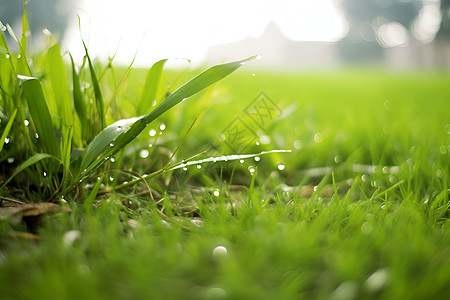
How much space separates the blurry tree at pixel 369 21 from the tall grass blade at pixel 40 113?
1117 inches

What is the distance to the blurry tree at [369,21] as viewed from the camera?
2717 centimetres

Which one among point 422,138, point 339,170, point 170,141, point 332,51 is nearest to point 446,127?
point 422,138

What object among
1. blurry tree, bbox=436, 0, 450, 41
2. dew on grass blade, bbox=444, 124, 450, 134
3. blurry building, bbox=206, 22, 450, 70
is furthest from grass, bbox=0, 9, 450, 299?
blurry building, bbox=206, 22, 450, 70

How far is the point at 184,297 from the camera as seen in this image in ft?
2.21

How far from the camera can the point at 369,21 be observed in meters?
28.3

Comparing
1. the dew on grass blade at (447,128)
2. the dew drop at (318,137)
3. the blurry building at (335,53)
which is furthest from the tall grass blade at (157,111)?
the blurry building at (335,53)

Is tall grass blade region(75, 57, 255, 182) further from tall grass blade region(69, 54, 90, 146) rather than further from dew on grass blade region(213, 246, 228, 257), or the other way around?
dew on grass blade region(213, 246, 228, 257)

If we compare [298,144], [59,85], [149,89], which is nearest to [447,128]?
[298,144]

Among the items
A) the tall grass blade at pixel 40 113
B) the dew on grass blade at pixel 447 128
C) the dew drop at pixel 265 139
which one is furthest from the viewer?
the dew on grass blade at pixel 447 128

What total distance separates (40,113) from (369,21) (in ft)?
100

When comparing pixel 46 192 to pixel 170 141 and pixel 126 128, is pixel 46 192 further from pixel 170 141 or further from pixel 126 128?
pixel 170 141

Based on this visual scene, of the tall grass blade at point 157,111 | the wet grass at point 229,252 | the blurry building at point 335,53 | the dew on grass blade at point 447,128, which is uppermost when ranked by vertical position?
the tall grass blade at point 157,111

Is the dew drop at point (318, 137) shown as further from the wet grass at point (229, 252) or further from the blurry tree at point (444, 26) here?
the blurry tree at point (444, 26)

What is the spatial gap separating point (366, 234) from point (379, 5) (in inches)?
1204
